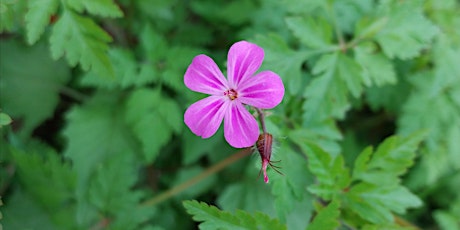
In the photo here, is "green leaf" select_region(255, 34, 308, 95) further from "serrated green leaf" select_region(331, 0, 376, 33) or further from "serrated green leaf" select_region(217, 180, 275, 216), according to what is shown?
"serrated green leaf" select_region(217, 180, 275, 216)

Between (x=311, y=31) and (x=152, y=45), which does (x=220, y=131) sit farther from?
(x=311, y=31)

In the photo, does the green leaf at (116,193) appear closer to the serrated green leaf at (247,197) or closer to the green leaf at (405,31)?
the serrated green leaf at (247,197)

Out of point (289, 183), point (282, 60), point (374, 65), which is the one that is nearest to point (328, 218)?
point (289, 183)

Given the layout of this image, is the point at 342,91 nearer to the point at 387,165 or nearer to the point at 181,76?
A: the point at 387,165

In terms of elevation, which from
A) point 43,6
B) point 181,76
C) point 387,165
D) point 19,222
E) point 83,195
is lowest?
point 19,222

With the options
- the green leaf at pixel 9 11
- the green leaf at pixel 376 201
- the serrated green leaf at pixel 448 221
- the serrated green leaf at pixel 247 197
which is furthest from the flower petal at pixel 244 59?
the serrated green leaf at pixel 448 221

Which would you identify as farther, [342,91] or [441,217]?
[441,217]

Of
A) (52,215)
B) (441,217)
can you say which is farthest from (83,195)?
(441,217)
